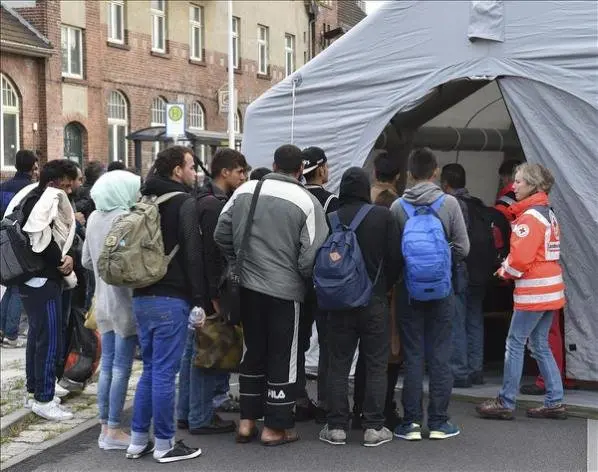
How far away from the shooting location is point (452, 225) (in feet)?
22.8

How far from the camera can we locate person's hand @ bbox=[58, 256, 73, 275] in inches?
301

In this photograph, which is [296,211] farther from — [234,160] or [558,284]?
[558,284]

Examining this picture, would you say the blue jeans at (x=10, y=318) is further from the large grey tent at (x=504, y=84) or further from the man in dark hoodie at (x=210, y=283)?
the man in dark hoodie at (x=210, y=283)

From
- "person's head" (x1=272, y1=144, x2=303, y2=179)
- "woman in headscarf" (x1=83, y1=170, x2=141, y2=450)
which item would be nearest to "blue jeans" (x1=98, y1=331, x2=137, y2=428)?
"woman in headscarf" (x1=83, y1=170, x2=141, y2=450)

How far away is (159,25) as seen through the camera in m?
31.1

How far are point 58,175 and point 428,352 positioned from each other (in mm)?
3060

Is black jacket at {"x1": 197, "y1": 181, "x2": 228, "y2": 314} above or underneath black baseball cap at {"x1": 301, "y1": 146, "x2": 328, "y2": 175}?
underneath

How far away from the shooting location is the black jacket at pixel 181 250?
6.34m

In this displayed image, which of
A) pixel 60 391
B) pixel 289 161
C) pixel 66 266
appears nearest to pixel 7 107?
pixel 60 391

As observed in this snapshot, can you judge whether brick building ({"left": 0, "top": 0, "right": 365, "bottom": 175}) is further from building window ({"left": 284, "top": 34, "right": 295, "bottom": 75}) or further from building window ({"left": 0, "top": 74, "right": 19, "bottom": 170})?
building window ({"left": 284, "top": 34, "right": 295, "bottom": 75})

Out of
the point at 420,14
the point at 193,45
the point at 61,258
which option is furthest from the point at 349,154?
the point at 193,45

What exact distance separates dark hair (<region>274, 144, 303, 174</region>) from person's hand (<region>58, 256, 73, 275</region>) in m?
1.88

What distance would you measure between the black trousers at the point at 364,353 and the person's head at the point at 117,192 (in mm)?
1557

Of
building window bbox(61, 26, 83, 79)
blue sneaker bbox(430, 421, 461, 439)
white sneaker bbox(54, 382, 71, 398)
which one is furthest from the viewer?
building window bbox(61, 26, 83, 79)
